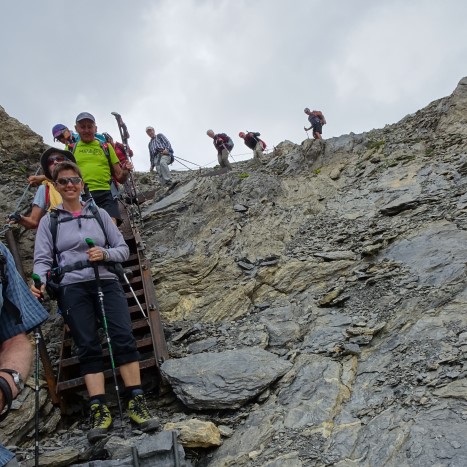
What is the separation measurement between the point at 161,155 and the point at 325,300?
1065cm

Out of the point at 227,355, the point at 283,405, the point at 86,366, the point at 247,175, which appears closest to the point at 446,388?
the point at 283,405

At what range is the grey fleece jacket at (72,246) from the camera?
537 centimetres

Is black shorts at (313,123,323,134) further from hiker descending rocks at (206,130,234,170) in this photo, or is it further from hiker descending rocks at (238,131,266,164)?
hiker descending rocks at (206,130,234,170)

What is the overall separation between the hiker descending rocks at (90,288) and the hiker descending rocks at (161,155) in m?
9.98

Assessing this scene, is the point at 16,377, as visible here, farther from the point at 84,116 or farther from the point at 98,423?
the point at 84,116

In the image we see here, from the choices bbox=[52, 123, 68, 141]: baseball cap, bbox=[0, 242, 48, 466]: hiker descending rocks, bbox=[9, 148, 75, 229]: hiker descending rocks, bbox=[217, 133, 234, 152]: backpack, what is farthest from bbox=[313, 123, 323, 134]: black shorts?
bbox=[0, 242, 48, 466]: hiker descending rocks

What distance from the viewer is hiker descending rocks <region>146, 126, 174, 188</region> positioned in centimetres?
1592

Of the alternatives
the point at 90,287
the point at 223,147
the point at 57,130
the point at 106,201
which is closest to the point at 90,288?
the point at 90,287

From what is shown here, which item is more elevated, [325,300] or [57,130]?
[57,130]

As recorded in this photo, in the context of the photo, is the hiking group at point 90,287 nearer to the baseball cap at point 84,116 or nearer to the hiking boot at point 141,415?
the hiking boot at point 141,415

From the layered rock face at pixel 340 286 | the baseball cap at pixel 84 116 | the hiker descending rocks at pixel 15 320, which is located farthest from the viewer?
the baseball cap at pixel 84 116

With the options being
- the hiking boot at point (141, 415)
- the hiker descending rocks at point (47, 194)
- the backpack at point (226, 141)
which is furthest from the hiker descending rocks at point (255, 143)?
the hiking boot at point (141, 415)

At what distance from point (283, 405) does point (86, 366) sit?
228 centimetres

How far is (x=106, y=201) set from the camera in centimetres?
846
